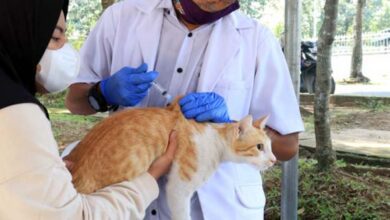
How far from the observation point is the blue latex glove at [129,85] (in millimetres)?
1470

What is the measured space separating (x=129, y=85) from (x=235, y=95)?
0.35 metres

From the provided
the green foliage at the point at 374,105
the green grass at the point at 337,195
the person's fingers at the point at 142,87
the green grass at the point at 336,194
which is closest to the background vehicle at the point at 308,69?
the green foliage at the point at 374,105

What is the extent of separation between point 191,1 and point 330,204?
101 inches

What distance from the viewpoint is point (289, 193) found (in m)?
2.34

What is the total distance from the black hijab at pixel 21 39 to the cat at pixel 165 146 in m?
0.33

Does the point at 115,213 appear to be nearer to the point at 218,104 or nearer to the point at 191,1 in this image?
the point at 218,104

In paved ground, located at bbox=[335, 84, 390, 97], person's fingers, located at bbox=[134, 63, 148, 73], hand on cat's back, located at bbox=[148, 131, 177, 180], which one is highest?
person's fingers, located at bbox=[134, 63, 148, 73]

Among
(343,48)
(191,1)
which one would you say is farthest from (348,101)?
(343,48)

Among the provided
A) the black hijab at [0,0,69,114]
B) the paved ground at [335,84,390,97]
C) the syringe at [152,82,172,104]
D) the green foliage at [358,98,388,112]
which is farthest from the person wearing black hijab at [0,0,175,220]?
the paved ground at [335,84,390,97]

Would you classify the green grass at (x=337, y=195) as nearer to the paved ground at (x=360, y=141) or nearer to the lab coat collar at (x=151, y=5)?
the paved ground at (x=360, y=141)

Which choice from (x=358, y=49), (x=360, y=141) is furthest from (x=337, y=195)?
(x=358, y=49)

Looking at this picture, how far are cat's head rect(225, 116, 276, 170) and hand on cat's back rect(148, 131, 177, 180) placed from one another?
0.59 feet

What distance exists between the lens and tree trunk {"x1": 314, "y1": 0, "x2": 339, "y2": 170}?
3764mm

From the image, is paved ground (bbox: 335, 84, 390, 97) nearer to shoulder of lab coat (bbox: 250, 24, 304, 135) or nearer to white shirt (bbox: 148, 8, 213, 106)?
shoulder of lab coat (bbox: 250, 24, 304, 135)
